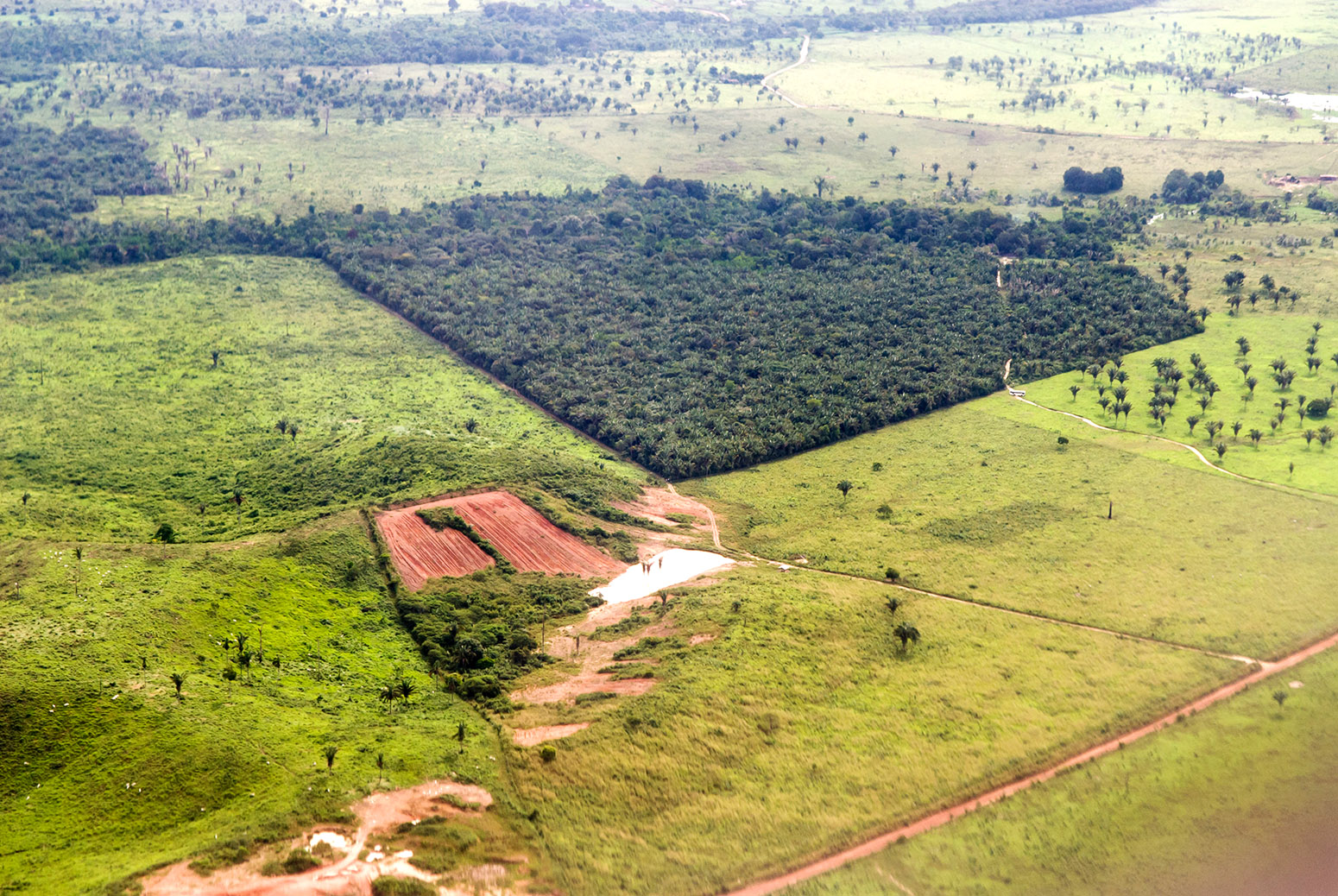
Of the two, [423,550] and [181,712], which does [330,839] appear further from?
[423,550]

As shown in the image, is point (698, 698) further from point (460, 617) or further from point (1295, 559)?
point (1295, 559)

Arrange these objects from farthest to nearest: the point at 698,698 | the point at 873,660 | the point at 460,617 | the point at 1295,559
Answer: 1. the point at 1295,559
2. the point at 460,617
3. the point at 873,660
4. the point at 698,698

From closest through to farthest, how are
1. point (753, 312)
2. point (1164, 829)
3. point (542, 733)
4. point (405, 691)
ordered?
point (1164, 829)
point (542, 733)
point (405, 691)
point (753, 312)

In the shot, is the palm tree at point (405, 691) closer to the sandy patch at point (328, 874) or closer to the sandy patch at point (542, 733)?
the sandy patch at point (542, 733)

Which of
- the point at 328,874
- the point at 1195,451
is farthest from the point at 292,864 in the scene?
the point at 1195,451

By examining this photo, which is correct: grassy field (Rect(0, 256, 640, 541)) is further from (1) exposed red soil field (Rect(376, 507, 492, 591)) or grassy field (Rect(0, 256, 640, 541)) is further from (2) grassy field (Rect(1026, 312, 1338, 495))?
(2) grassy field (Rect(1026, 312, 1338, 495))

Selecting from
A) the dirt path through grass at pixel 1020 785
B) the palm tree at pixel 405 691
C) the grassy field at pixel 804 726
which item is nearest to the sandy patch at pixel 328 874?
the grassy field at pixel 804 726

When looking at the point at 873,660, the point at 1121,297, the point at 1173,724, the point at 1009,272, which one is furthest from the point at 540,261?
the point at 1173,724
